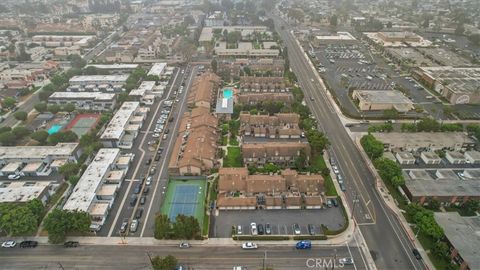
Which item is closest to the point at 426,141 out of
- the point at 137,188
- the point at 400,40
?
the point at 137,188

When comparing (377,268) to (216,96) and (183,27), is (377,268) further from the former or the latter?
(183,27)

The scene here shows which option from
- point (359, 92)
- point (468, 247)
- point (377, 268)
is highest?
point (359, 92)

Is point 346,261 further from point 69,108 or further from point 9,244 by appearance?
point 69,108

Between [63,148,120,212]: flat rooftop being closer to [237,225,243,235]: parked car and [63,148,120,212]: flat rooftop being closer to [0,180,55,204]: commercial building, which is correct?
[0,180,55,204]: commercial building

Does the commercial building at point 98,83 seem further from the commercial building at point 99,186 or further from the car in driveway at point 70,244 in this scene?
the car in driveway at point 70,244

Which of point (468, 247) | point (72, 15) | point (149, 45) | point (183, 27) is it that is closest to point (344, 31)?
point (183, 27)

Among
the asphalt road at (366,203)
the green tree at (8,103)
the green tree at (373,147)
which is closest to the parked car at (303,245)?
the asphalt road at (366,203)
